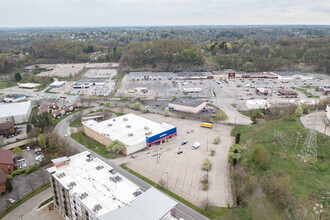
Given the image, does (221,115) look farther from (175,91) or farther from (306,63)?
(306,63)

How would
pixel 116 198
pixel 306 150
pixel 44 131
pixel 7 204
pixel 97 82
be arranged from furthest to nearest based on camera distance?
pixel 97 82, pixel 44 131, pixel 306 150, pixel 7 204, pixel 116 198

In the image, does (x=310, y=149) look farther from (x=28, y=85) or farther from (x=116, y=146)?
(x=28, y=85)

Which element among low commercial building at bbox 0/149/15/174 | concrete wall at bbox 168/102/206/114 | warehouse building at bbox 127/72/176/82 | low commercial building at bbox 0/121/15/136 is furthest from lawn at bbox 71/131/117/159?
warehouse building at bbox 127/72/176/82

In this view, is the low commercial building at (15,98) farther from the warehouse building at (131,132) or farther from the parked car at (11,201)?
the parked car at (11,201)

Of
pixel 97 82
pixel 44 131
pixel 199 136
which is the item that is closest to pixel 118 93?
pixel 97 82

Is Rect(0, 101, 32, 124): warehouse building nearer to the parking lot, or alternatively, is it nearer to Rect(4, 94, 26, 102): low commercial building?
Rect(4, 94, 26, 102): low commercial building

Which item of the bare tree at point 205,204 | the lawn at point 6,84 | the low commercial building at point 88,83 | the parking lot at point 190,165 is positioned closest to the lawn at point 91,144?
the parking lot at point 190,165

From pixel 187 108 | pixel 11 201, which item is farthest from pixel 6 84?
pixel 11 201
